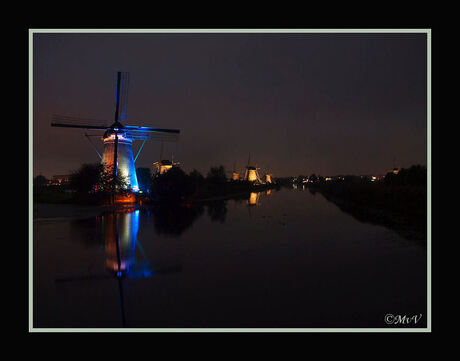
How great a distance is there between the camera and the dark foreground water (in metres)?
5.67

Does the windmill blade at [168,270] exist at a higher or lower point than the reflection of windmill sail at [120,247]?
lower

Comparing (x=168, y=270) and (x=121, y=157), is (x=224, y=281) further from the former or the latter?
(x=121, y=157)

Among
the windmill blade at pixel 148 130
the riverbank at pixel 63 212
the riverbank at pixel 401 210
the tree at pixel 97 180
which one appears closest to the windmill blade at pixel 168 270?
Answer: the riverbank at pixel 401 210

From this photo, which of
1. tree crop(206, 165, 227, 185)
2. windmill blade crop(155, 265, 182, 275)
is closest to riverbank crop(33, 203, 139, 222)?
windmill blade crop(155, 265, 182, 275)

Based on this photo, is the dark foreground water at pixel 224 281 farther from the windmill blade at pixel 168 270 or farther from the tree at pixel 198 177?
the tree at pixel 198 177

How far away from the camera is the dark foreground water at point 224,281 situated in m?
5.67

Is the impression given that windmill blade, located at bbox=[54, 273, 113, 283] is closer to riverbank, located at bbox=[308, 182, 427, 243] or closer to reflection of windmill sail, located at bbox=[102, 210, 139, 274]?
reflection of windmill sail, located at bbox=[102, 210, 139, 274]

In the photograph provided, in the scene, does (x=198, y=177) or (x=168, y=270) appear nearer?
(x=168, y=270)

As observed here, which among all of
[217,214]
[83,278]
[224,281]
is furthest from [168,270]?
[217,214]

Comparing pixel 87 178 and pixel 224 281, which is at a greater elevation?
pixel 87 178

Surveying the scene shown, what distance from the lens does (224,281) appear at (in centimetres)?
753

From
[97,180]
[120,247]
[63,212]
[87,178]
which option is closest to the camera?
[120,247]

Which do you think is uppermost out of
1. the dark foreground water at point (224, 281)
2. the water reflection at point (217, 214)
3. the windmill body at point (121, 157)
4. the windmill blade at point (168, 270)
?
the windmill body at point (121, 157)

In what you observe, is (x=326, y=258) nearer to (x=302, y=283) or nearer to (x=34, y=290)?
(x=302, y=283)
